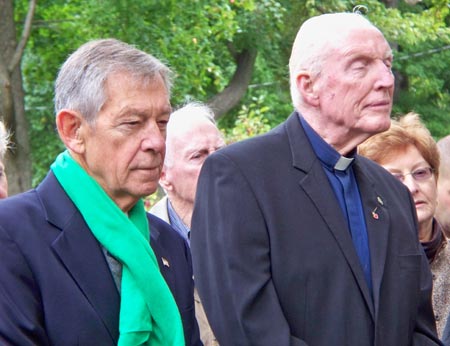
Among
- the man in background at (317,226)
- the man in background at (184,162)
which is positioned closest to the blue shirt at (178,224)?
the man in background at (184,162)

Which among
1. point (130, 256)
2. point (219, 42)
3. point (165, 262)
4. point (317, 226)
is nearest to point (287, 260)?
point (317, 226)

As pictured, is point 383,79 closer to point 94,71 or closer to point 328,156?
point 328,156

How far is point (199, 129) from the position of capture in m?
5.87

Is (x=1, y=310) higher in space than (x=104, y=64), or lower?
lower

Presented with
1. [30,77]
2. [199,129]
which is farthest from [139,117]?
[30,77]

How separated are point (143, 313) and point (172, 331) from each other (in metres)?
0.15

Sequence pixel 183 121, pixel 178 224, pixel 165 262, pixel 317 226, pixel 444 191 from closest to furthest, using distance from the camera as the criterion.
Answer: pixel 165 262
pixel 317 226
pixel 178 224
pixel 183 121
pixel 444 191

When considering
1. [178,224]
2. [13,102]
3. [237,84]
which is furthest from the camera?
[237,84]

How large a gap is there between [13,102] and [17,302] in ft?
42.4

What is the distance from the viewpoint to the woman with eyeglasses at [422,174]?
18.6ft

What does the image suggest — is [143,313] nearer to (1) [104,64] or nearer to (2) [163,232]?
(2) [163,232]

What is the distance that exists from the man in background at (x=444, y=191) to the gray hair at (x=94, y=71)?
2783mm

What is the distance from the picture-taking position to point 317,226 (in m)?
4.16

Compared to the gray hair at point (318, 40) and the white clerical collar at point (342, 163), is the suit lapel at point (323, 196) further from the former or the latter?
the gray hair at point (318, 40)
